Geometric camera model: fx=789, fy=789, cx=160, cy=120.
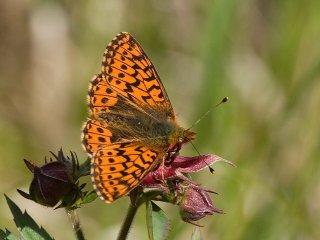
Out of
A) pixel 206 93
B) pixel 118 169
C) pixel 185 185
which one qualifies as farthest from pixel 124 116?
pixel 206 93

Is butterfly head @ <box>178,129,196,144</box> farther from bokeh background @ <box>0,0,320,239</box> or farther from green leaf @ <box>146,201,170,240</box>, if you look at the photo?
bokeh background @ <box>0,0,320,239</box>

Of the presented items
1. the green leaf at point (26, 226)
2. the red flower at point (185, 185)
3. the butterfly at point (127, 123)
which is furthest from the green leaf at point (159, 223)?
the green leaf at point (26, 226)

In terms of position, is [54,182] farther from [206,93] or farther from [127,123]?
[206,93]

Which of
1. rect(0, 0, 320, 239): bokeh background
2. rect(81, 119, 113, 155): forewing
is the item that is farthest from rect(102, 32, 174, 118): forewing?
rect(0, 0, 320, 239): bokeh background

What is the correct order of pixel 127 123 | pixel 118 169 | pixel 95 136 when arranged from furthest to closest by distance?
1. pixel 127 123
2. pixel 95 136
3. pixel 118 169

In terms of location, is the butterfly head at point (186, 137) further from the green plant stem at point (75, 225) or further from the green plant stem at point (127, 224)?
the green plant stem at point (75, 225)
